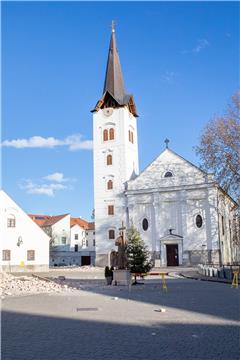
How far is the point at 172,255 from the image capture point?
49500 mm

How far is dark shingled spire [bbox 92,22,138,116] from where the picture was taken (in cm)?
5747

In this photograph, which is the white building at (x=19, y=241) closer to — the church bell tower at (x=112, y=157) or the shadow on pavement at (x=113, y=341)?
the church bell tower at (x=112, y=157)

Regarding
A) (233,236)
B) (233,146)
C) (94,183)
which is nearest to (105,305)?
(233,146)

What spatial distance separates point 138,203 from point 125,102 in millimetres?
14323

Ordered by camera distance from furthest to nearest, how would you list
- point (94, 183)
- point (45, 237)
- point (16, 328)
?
A: point (94, 183)
point (45, 237)
point (16, 328)

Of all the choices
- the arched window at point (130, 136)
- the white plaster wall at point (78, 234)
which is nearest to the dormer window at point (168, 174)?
the arched window at point (130, 136)

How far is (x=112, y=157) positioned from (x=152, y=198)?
8.17m

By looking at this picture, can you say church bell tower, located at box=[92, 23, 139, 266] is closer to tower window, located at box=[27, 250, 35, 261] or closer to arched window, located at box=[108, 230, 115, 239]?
arched window, located at box=[108, 230, 115, 239]

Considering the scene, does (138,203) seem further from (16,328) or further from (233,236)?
(16,328)

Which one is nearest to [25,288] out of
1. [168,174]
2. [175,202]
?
[175,202]

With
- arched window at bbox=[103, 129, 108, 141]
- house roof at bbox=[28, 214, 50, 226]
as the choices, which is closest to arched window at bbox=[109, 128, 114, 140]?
arched window at bbox=[103, 129, 108, 141]

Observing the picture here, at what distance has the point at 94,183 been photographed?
184ft

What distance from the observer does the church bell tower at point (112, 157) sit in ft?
176

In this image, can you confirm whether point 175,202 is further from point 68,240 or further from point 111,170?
point 68,240
